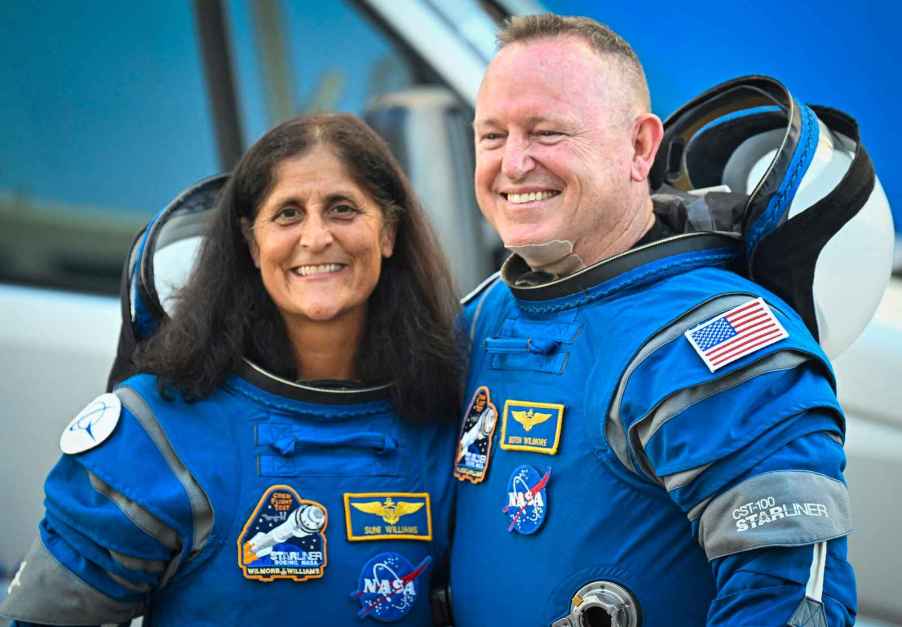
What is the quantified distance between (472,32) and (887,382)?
1.48 metres

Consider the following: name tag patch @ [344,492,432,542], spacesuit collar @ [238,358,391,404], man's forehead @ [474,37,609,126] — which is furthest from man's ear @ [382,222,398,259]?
name tag patch @ [344,492,432,542]

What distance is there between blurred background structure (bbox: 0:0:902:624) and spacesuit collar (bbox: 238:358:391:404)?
1.20m

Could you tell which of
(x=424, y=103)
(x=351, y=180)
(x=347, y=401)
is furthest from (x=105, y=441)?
(x=424, y=103)

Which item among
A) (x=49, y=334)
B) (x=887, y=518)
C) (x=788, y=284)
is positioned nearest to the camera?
(x=788, y=284)

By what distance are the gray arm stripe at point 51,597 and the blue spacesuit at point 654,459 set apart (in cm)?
67

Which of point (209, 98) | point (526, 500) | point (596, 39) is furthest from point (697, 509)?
point (209, 98)

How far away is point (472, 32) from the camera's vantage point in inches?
142

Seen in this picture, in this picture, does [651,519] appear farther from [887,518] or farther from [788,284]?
[887,518]

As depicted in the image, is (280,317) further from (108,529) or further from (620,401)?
(620,401)

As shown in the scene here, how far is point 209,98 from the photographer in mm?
4047

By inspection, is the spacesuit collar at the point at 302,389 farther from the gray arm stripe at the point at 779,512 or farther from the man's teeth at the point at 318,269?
the gray arm stripe at the point at 779,512

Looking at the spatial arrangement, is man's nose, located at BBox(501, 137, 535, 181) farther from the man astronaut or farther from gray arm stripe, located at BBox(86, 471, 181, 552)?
gray arm stripe, located at BBox(86, 471, 181, 552)

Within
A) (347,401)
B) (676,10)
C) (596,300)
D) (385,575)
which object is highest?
(676,10)

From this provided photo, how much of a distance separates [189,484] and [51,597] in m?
0.32
